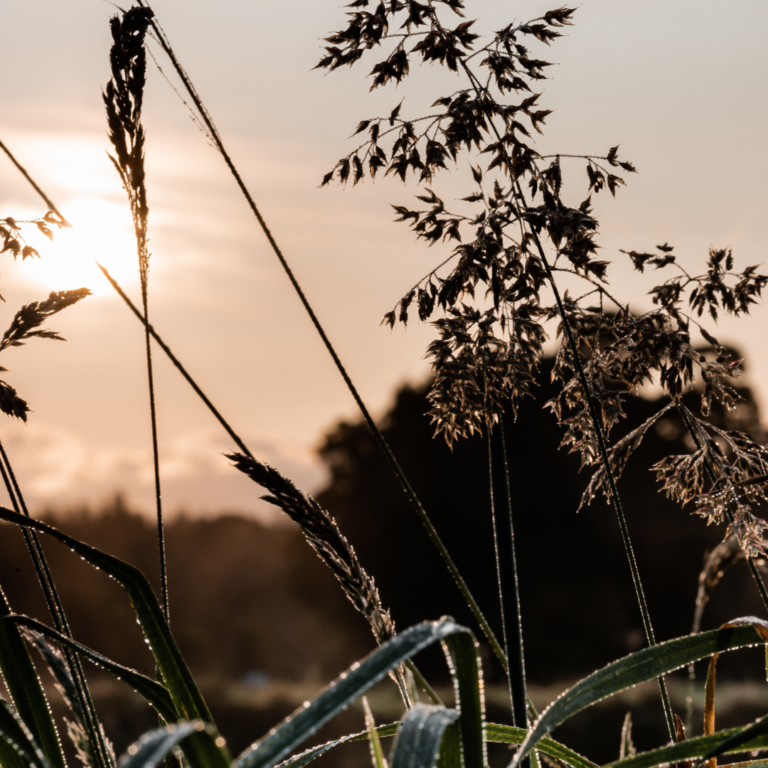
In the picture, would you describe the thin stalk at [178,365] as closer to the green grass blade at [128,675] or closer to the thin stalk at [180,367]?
the thin stalk at [180,367]

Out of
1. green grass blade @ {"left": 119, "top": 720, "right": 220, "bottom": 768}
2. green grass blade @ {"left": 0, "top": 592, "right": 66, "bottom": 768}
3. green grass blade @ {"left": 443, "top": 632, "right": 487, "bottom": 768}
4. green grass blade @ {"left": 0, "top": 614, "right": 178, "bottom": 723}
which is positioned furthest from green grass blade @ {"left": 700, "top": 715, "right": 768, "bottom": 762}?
green grass blade @ {"left": 0, "top": 592, "right": 66, "bottom": 768}

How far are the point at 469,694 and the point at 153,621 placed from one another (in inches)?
15.7

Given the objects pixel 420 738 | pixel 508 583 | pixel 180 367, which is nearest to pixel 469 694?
pixel 420 738

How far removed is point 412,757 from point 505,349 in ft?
3.13

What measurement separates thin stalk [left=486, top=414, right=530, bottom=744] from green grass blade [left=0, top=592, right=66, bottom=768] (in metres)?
0.61

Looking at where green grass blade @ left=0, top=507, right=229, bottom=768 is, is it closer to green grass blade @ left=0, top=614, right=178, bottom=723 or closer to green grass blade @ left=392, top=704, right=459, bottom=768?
green grass blade @ left=0, top=614, right=178, bottom=723

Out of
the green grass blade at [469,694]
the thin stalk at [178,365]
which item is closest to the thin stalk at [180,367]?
the thin stalk at [178,365]

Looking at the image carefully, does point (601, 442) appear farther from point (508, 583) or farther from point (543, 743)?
point (543, 743)

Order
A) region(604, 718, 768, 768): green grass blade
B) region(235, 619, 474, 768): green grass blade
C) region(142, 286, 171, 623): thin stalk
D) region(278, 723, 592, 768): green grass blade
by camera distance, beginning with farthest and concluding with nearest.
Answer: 1. region(142, 286, 171, 623): thin stalk
2. region(278, 723, 592, 768): green grass blade
3. region(604, 718, 768, 768): green grass blade
4. region(235, 619, 474, 768): green grass blade

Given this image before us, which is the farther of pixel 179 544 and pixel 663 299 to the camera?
pixel 179 544

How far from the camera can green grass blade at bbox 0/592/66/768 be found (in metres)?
0.89

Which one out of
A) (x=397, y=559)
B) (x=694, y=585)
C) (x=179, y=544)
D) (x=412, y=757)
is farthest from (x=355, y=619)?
(x=412, y=757)

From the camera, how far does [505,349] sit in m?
1.44

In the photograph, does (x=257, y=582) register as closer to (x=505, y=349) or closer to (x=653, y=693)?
(x=653, y=693)
